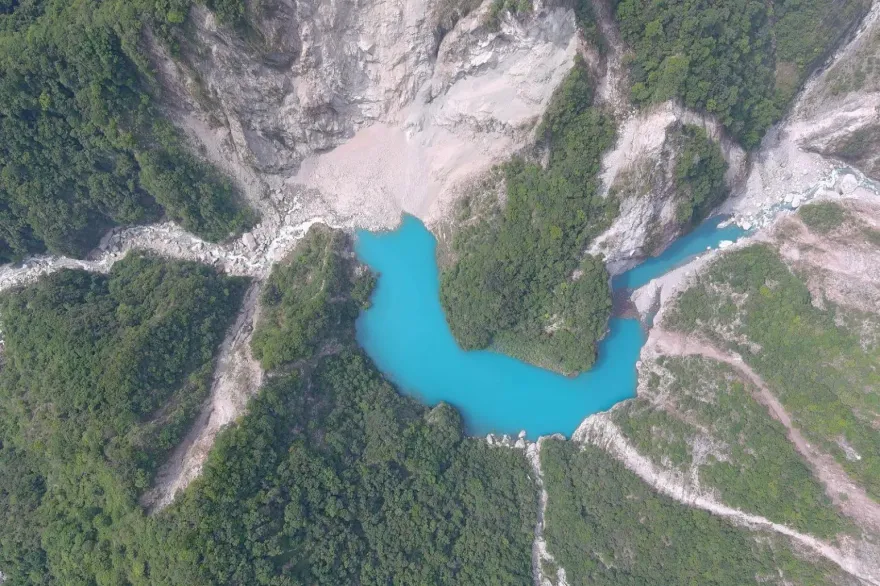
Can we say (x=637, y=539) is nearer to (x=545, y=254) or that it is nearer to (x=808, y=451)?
(x=808, y=451)

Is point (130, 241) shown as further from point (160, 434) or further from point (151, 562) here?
point (151, 562)

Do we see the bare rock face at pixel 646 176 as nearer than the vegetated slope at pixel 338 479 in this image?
No

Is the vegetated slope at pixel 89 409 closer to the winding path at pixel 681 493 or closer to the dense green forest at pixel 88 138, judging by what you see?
the dense green forest at pixel 88 138

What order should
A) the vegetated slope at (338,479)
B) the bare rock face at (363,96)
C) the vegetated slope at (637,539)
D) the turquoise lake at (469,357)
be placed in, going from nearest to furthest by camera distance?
the vegetated slope at (338,479)
the vegetated slope at (637,539)
the bare rock face at (363,96)
the turquoise lake at (469,357)

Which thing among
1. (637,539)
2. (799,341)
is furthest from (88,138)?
(799,341)

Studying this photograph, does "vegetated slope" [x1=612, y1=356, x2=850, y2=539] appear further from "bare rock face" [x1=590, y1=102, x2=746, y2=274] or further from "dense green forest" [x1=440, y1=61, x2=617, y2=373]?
"bare rock face" [x1=590, y1=102, x2=746, y2=274]

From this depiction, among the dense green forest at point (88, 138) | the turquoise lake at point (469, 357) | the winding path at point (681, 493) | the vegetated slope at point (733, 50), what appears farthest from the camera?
the turquoise lake at point (469, 357)

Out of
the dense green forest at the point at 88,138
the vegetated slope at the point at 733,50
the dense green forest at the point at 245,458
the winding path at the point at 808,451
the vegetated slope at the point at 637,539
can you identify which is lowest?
the vegetated slope at the point at 637,539

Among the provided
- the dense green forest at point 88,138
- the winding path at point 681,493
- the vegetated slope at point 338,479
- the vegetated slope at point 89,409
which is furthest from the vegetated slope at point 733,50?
the vegetated slope at point 89,409
